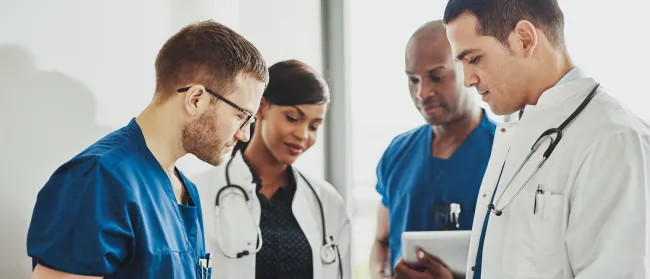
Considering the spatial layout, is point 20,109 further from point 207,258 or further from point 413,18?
point 413,18

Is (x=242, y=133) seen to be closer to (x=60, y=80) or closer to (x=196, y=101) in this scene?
(x=196, y=101)

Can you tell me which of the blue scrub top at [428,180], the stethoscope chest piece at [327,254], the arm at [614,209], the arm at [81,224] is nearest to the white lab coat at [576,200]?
the arm at [614,209]

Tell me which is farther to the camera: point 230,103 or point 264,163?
point 264,163

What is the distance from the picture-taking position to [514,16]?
1.55m

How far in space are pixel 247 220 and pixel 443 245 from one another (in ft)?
2.03

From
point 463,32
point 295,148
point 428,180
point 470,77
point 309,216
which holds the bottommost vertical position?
point 309,216

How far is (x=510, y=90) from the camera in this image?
1.59 metres

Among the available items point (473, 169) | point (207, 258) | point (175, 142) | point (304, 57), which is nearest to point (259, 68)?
point (175, 142)

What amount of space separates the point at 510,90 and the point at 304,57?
133 centimetres

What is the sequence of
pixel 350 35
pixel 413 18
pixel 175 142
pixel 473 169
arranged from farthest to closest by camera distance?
pixel 350 35 → pixel 413 18 → pixel 473 169 → pixel 175 142

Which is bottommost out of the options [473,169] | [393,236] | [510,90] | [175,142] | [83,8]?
[393,236]

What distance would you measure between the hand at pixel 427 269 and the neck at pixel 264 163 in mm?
552

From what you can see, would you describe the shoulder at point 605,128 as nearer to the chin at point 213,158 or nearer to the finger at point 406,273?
the finger at point 406,273

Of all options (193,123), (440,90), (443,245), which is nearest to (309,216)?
(443,245)
